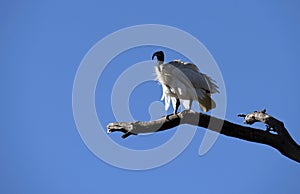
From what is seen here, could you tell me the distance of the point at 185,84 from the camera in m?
13.6

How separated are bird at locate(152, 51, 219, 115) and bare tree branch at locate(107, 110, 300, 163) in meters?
2.34

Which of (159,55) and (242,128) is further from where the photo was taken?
(159,55)

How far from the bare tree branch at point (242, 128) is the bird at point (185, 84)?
234cm

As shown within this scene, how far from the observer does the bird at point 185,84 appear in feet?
44.7

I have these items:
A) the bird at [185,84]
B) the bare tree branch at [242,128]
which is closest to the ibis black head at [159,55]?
the bird at [185,84]

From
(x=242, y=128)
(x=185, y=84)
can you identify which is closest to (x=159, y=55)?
(x=185, y=84)

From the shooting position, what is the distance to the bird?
44.7 ft

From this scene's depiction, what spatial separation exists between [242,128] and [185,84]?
3.27m

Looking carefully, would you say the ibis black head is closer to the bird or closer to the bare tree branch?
the bird

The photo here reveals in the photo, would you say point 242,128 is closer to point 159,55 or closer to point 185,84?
point 185,84

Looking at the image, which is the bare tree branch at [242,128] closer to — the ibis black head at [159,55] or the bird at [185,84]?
the bird at [185,84]

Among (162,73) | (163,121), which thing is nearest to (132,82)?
(162,73)

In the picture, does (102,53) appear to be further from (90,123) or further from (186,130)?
(186,130)

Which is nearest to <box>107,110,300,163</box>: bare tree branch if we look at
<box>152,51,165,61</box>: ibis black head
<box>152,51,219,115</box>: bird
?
<box>152,51,219,115</box>: bird
